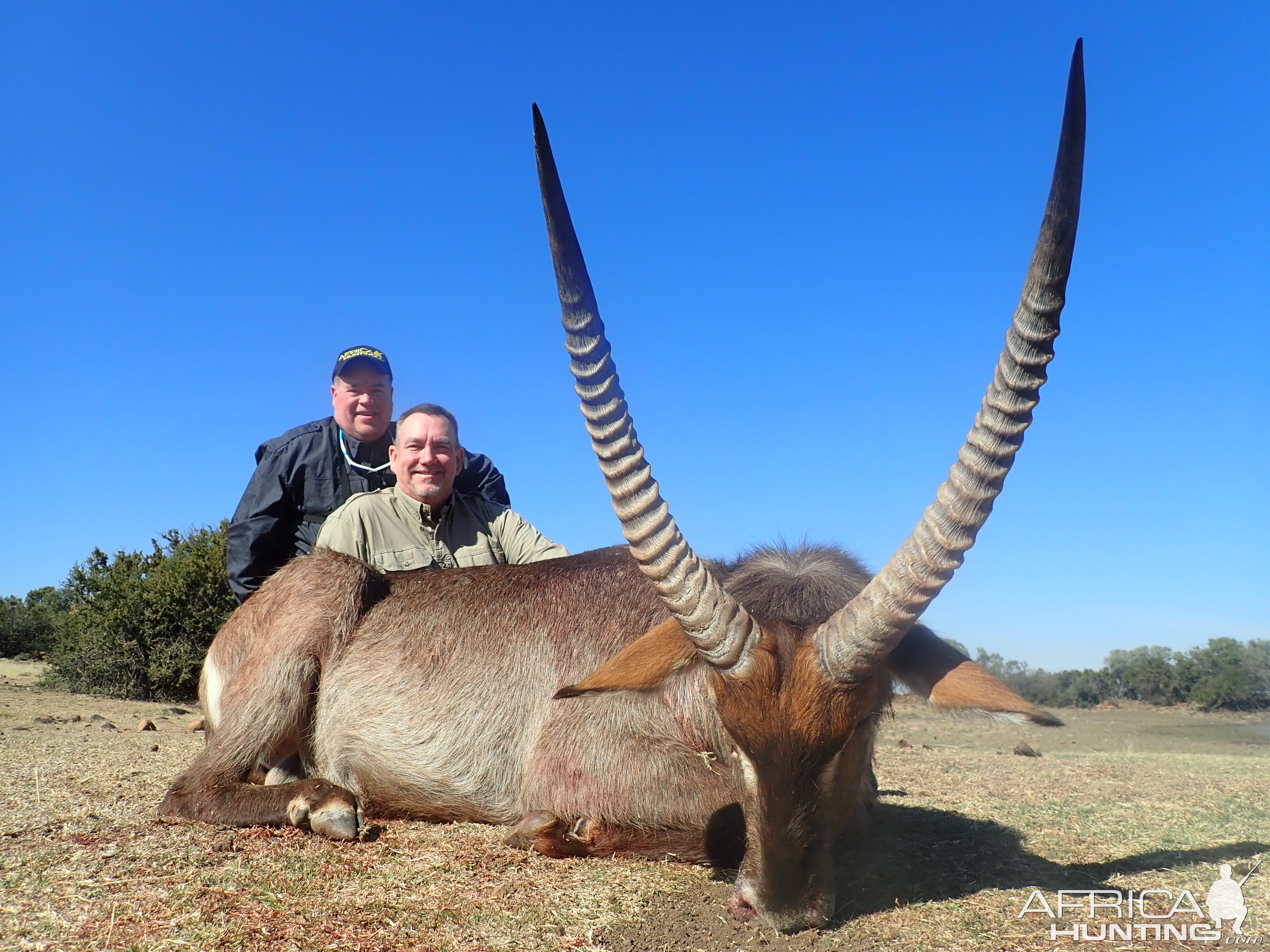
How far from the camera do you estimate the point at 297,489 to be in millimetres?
7430

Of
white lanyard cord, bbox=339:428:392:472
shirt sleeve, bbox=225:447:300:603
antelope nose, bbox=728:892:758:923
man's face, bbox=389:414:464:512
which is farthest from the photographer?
white lanyard cord, bbox=339:428:392:472

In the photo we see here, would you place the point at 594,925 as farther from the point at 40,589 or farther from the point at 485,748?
the point at 40,589

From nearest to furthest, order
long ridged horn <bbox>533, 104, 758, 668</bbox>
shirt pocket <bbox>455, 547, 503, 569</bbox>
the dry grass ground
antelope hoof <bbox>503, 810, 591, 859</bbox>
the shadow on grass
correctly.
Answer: the dry grass ground < long ridged horn <bbox>533, 104, 758, 668</bbox> < the shadow on grass < antelope hoof <bbox>503, 810, 591, 859</bbox> < shirt pocket <bbox>455, 547, 503, 569</bbox>

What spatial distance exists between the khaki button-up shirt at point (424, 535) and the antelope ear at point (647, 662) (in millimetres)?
2550

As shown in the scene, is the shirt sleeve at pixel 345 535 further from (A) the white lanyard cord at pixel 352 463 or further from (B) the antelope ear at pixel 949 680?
(B) the antelope ear at pixel 949 680

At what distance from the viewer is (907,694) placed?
3885 millimetres

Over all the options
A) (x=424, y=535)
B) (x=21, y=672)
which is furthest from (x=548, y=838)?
(x=21, y=672)

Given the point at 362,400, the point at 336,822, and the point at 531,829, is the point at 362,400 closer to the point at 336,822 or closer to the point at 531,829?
the point at 336,822

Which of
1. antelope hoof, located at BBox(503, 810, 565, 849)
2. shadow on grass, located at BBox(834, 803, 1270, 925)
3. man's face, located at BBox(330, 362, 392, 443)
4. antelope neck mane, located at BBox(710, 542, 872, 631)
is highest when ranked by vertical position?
man's face, located at BBox(330, 362, 392, 443)

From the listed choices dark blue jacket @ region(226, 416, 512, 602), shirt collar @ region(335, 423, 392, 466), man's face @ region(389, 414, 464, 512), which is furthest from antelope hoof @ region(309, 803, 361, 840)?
shirt collar @ region(335, 423, 392, 466)

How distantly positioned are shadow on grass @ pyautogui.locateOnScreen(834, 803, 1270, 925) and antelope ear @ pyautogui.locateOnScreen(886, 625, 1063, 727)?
2.62ft

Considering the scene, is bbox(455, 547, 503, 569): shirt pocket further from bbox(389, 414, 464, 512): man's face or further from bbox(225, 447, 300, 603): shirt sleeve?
bbox(225, 447, 300, 603): shirt sleeve

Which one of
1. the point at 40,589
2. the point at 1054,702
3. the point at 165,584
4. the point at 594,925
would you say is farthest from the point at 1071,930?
the point at 40,589

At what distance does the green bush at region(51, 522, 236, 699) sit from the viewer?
14180 mm
